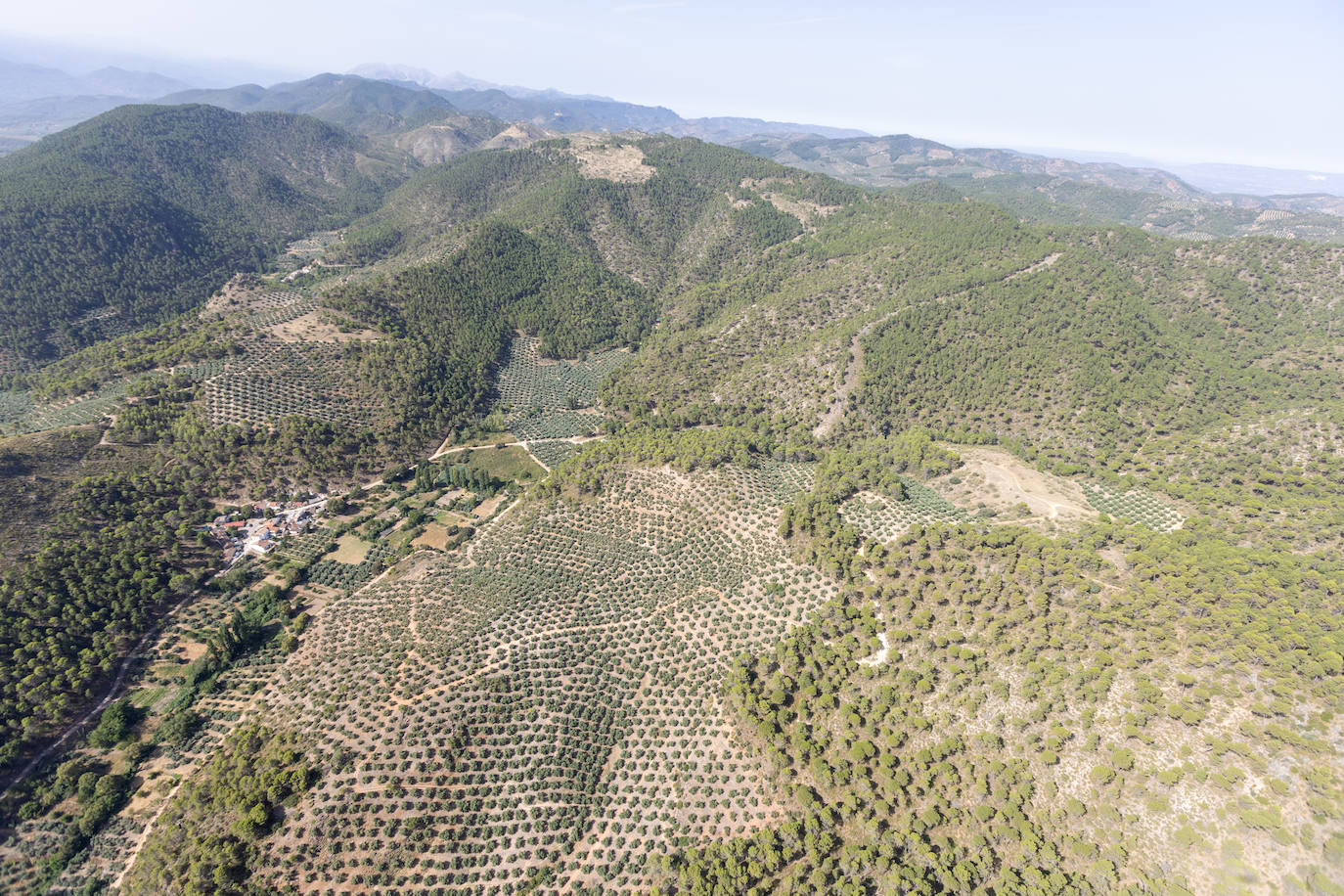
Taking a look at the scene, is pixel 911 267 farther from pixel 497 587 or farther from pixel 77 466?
pixel 77 466

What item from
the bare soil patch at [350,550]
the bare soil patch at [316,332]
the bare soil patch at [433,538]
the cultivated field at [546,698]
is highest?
the bare soil patch at [316,332]

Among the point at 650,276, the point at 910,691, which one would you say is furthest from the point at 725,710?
the point at 650,276

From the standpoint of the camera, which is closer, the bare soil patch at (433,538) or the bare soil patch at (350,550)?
the bare soil patch at (350,550)

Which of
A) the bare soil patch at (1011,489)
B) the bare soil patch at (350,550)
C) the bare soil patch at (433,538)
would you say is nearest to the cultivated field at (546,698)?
the bare soil patch at (433,538)

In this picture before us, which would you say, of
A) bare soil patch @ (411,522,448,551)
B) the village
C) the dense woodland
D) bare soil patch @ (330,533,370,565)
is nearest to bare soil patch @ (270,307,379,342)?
the dense woodland

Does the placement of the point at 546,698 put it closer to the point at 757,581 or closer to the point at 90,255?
the point at 757,581

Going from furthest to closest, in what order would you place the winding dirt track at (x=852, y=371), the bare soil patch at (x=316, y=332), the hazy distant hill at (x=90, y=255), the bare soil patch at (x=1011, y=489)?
the hazy distant hill at (x=90, y=255) < the bare soil patch at (x=316, y=332) < the winding dirt track at (x=852, y=371) < the bare soil patch at (x=1011, y=489)

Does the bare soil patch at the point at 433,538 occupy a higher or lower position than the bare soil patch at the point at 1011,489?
lower

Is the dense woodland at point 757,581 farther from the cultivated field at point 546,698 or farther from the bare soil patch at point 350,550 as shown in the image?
the bare soil patch at point 350,550
